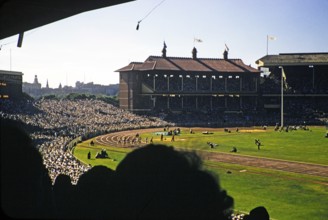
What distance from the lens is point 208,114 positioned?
8125 centimetres

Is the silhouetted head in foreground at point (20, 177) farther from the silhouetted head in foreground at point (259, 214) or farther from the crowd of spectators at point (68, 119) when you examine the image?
the crowd of spectators at point (68, 119)

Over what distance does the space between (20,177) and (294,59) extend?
300ft

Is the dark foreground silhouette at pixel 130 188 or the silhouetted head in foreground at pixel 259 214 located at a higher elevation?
the dark foreground silhouette at pixel 130 188

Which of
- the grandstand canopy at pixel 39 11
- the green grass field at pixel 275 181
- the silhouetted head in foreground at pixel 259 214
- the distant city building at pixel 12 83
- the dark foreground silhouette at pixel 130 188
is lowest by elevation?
the green grass field at pixel 275 181

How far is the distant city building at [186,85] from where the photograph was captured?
81125mm

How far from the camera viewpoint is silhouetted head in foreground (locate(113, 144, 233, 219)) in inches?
215

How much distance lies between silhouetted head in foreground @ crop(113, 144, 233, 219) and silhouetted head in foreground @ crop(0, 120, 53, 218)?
159cm

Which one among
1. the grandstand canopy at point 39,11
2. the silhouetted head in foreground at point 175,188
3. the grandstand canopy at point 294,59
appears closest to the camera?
the silhouetted head in foreground at point 175,188

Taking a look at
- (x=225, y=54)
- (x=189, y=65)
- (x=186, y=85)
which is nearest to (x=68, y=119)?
(x=186, y=85)

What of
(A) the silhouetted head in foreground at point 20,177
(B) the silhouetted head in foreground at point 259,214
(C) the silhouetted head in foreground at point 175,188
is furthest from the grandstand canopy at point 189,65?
(C) the silhouetted head in foreground at point 175,188

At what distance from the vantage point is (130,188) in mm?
5754

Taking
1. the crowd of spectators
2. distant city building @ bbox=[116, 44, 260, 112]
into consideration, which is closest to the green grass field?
the crowd of spectators

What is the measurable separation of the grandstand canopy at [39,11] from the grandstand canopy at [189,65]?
7065cm

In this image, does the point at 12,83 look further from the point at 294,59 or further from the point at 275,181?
the point at 294,59
